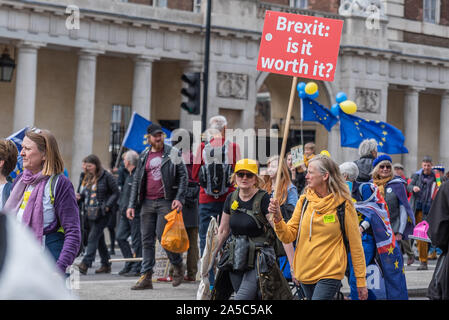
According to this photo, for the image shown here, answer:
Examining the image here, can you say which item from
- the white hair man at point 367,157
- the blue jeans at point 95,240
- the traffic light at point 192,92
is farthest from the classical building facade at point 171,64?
the white hair man at point 367,157

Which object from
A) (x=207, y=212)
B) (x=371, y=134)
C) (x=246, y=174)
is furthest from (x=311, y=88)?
(x=246, y=174)

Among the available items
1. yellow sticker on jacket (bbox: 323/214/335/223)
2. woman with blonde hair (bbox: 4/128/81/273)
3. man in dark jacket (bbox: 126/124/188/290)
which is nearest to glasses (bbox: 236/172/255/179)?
yellow sticker on jacket (bbox: 323/214/335/223)

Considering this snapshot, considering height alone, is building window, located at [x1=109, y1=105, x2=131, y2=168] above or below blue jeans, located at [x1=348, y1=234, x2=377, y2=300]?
above

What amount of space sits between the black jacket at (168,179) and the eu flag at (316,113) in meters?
8.16

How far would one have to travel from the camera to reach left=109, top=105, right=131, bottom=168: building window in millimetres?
30589

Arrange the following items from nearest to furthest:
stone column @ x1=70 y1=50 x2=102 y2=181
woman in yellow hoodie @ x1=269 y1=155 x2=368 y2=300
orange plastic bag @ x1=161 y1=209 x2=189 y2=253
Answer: woman in yellow hoodie @ x1=269 y1=155 x2=368 y2=300
orange plastic bag @ x1=161 y1=209 x2=189 y2=253
stone column @ x1=70 y1=50 x2=102 y2=181

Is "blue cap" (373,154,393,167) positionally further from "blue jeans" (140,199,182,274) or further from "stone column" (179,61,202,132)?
"stone column" (179,61,202,132)

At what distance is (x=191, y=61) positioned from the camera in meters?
28.4

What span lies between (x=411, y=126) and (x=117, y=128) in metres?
11.8

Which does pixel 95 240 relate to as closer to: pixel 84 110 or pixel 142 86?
pixel 84 110

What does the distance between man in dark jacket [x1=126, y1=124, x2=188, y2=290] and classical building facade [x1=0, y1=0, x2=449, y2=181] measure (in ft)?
48.3

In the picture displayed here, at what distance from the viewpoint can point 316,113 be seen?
18.8 metres
